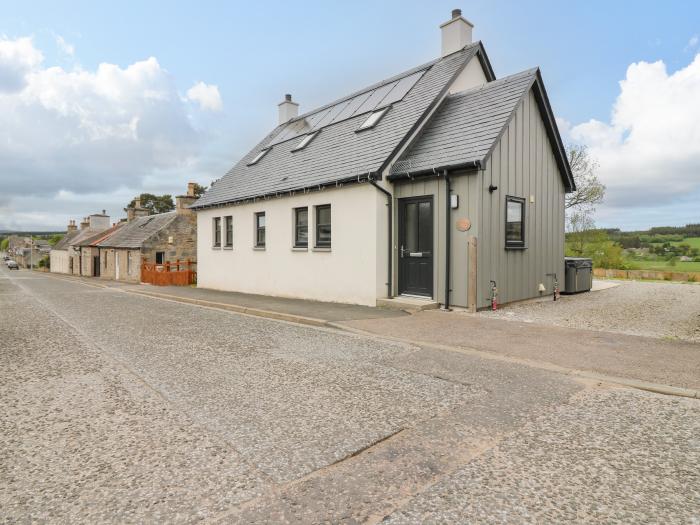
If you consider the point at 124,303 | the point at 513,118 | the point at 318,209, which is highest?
the point at 513,118

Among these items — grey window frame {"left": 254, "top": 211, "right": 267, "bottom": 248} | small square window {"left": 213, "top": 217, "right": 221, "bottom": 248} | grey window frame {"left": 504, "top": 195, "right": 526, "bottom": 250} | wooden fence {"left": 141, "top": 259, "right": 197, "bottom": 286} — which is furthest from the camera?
wooden fence {"left": 141, "top": 259, "right": 197, "bottom": 286}

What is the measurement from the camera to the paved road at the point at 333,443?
2.46 metres

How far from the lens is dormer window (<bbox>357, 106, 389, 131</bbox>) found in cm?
1350

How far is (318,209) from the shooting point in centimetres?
1320

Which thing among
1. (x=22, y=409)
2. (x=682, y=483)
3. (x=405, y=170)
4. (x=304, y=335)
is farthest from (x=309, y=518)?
(x=405, y=170)

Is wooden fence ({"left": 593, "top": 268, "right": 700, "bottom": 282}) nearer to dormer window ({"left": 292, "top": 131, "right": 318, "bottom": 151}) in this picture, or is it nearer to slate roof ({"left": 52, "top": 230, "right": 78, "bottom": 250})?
dormer window ({"left": 292, "top": 131, "right": 318, "bottom": 151})

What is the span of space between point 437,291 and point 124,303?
9640 millimetres

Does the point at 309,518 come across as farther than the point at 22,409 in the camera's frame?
No

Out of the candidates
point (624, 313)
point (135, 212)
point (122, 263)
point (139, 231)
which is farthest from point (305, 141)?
point (135, 212)

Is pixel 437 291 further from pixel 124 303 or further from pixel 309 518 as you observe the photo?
pixel 124 303

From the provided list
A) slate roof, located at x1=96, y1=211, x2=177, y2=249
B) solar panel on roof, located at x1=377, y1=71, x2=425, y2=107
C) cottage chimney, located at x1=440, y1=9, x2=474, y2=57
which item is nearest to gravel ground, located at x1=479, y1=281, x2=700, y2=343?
solar panel on roof, located at x1=377, y1=71, x2=425, y2=107

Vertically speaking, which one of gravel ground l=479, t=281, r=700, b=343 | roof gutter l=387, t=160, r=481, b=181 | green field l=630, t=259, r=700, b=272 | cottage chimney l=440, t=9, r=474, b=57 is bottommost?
gravel ground l=479, t=281, r=700, b=343

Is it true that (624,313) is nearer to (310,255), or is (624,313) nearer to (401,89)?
(310,255)

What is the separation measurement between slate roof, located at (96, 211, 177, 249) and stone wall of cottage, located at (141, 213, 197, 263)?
0.43 metres
